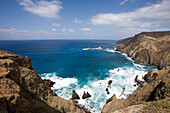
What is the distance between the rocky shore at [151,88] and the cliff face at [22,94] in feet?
30.1

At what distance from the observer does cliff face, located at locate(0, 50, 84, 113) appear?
18.1 ft

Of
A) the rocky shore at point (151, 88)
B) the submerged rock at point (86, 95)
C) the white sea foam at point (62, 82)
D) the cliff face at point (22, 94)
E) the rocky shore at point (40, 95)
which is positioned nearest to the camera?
the cliff face at point (22, 94)

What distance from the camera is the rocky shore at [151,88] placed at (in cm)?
1028

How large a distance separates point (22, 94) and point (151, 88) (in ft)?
73.6

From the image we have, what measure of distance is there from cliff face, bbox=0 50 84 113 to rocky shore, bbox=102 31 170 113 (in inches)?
361

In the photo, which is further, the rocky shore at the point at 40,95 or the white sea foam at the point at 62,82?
the white sea foam at the point at 62,82

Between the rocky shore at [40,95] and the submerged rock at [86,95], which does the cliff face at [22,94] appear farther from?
the submerged rock at [86,95]

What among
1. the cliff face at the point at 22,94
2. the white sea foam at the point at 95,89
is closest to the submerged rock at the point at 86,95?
the white sea foam at the point at 95,89

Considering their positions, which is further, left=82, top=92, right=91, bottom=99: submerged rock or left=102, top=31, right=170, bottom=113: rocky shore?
left=82, top=92, right=91, bottom=99: submerged rock

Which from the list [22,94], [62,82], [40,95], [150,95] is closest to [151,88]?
[150,95]

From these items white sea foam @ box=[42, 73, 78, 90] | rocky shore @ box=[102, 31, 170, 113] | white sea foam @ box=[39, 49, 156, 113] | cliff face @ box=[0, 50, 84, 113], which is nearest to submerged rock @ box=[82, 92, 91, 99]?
white sea foam @ box=[39, 49, 156, 113]

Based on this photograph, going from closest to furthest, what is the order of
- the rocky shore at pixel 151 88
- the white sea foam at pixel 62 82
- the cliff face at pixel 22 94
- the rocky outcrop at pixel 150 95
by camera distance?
the cliff face at pixel 22 94
the rocky shore at pixel 151 88
the rocky outcrop at pixel 150 95
the white sea foam at pixel 62 82

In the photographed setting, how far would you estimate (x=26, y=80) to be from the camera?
13.8 metres

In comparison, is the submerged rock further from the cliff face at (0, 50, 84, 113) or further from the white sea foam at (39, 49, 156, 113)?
the cliff face at (0, 50, 84, 113)
